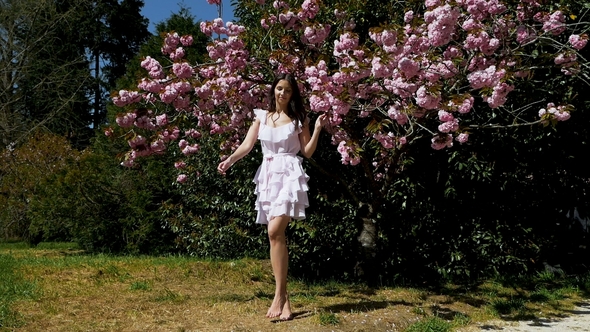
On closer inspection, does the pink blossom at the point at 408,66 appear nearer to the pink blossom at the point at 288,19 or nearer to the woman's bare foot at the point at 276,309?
the pink blossom at the point at 288,19

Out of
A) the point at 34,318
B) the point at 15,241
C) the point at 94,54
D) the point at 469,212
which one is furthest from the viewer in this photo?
the point at 94,54

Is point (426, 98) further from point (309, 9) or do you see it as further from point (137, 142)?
point (137, 142)

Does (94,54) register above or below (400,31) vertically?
above

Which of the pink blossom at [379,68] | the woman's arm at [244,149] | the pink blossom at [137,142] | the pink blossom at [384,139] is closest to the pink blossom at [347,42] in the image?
the pink blossom at [379,68]

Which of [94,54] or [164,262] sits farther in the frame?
[94,54]

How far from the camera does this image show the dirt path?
14.0ft

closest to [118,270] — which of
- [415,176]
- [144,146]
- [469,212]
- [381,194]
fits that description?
[144,146]

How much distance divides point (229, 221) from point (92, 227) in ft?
9.60

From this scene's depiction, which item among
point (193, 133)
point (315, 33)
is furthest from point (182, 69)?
point (193, 133)

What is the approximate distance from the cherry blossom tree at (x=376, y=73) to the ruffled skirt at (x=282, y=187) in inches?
28.9

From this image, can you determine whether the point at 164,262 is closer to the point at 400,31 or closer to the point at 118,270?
the point at 118,270

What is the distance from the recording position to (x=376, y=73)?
4289 millimetres

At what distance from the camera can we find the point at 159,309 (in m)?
4.50

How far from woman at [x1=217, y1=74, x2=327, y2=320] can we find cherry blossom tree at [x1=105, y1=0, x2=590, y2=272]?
501mm
